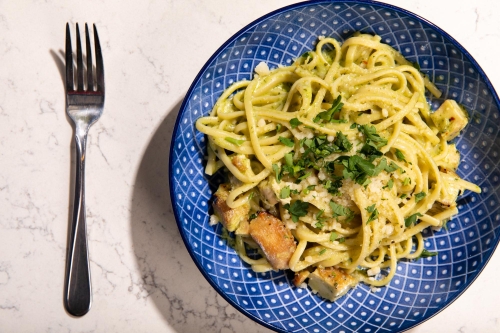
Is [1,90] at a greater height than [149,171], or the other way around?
[1,90]

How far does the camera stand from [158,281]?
3.29 metres

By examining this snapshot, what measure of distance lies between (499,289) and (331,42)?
2.22 m

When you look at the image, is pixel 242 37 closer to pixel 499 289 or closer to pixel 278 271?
pixel 278 271

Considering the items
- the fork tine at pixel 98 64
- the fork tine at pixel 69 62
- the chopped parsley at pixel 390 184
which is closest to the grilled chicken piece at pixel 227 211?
the chopped parsley at pixel 390 184

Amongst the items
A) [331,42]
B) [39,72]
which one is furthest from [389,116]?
[39,72]

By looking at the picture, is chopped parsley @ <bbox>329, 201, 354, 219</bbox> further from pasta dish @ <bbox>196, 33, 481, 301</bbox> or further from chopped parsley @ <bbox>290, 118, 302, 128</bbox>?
chopped parsley @ <bbox>290, 118, 302, 128</bbox>

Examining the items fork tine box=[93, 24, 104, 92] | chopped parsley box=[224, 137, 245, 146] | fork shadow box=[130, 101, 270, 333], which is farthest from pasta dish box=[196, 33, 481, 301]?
fork tine box=[93, 24, 104, 92]

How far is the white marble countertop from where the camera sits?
327 centimetres

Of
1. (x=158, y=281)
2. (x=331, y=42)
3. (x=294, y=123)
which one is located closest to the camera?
(x=294, y=123)

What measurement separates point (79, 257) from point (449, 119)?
2.68m

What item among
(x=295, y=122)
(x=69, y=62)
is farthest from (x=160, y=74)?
(x=295, y=122)

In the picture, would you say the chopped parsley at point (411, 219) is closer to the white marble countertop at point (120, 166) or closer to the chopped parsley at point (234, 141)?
the white marble countertop at point (120, 166)

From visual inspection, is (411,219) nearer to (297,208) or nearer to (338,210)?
(338,210)

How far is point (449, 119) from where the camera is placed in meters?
2.86
